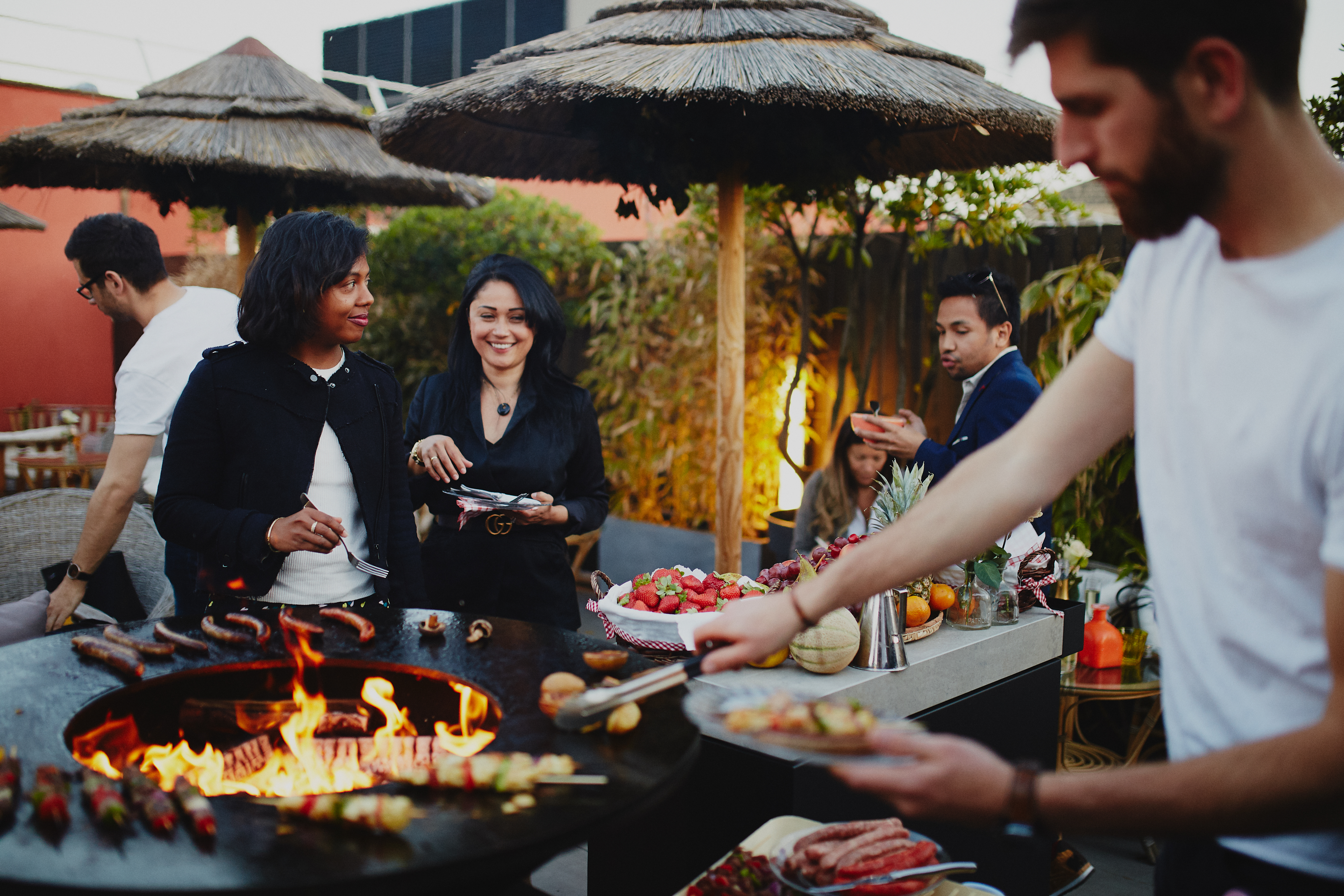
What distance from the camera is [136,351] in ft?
10.4

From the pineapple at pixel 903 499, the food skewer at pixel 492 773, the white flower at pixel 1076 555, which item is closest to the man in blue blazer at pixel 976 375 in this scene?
the white flower at pixel 1076 555

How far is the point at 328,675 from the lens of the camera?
6.48 feet

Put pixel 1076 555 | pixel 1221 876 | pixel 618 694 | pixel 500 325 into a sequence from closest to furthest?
pixel 1221 876
pixel 618 694
pixel 500 325
pixel 1076 555

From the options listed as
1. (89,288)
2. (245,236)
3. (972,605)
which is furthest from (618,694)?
(245,236)

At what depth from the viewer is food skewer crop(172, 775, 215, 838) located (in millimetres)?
1217

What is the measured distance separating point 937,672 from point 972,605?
0.41 m

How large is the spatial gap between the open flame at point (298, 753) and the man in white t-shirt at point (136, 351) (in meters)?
1.28

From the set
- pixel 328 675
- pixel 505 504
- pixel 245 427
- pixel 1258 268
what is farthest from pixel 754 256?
pixel 1258 268

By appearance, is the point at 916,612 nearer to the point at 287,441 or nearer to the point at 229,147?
the point at 287,441

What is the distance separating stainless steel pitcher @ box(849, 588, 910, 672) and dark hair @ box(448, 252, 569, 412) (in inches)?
60.2

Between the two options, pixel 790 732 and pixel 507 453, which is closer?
pixel 790 732

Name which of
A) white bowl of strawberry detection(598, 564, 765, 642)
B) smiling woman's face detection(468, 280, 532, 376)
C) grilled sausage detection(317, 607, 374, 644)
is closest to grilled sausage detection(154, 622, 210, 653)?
grilled sausage detection(317, 607, 374, 644)

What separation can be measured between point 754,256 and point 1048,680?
4412 mm

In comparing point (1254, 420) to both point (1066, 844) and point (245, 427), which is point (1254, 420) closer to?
point (245, 427)
